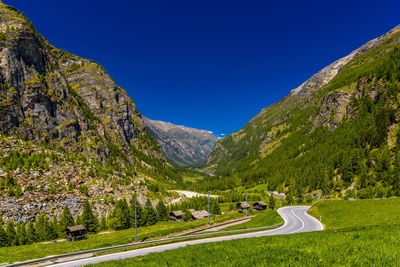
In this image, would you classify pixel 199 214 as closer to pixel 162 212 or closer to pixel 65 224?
pixel 162 212

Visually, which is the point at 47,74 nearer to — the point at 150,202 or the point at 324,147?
the point at 150,202

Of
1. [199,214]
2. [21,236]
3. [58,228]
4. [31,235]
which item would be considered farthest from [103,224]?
[199,214]

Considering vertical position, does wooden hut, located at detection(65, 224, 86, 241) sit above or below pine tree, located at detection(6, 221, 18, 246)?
below

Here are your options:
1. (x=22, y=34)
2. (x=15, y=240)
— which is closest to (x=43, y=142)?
(x=22, y=34)

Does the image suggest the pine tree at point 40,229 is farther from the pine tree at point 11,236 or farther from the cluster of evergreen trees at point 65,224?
the pine tree at point 11,236

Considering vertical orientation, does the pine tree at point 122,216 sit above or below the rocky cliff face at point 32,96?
below

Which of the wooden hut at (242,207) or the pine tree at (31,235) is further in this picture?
the wooden hut at (242,207)

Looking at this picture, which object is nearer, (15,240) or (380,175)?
(15,240)

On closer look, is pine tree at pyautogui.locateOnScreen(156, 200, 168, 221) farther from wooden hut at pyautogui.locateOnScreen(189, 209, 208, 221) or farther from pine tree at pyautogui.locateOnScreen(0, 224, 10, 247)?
pine tree at pyautogui.locateOnScreen(0, 224, 10, 247)

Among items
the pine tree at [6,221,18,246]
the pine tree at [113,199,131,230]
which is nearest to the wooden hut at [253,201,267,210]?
the pine tree at [113,199,131,230]

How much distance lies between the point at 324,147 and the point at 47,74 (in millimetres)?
250113

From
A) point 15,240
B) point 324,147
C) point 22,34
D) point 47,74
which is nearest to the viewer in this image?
point 15,240

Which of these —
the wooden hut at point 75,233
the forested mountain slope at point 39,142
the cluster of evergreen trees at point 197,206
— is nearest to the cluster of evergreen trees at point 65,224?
the wooden hut at point 75,233

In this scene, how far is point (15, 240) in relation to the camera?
193 feet
